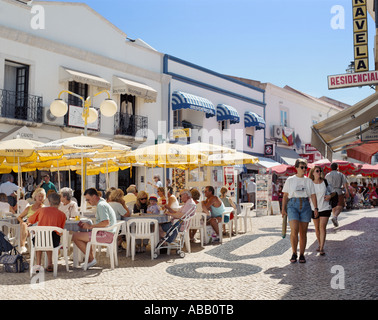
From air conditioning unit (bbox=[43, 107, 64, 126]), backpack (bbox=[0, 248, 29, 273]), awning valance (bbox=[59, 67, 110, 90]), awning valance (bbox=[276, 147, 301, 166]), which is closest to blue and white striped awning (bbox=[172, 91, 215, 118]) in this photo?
awning valance (bbox=[59, 67, 110, 90])

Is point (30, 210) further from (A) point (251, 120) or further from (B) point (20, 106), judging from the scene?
(A) point (251, 120)

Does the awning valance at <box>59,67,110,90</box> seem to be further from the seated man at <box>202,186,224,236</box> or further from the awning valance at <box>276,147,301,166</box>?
the awning valance at <box>276,147,301,166</box>

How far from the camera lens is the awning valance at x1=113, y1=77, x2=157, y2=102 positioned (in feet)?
62.4

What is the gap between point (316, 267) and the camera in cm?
710

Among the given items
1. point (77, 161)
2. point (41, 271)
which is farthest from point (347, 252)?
point (77, 161)

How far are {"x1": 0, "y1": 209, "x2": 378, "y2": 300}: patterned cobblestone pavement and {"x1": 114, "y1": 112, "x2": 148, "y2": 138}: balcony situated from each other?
1064 centimetres

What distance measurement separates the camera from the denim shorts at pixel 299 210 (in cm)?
738

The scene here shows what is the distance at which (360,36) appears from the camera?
11977mm

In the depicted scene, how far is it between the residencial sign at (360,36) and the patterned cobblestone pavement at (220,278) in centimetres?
492

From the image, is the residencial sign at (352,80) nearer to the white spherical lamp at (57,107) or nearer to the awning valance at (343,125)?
the awning valance at (343,125)
